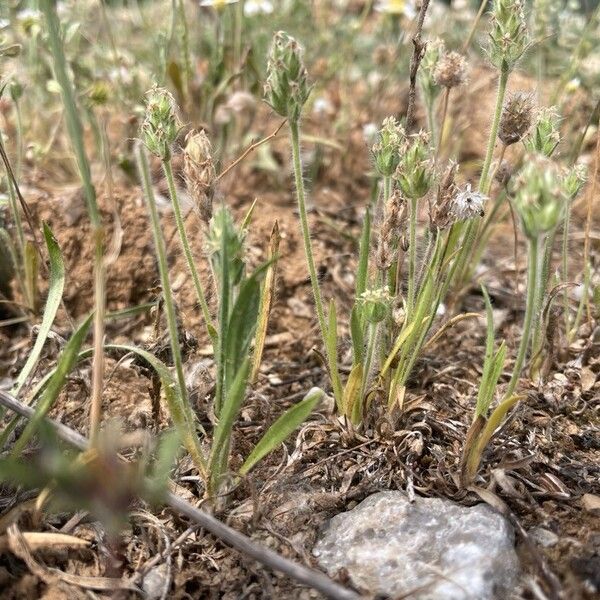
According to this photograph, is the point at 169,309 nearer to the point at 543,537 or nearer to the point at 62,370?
the point at 62,370

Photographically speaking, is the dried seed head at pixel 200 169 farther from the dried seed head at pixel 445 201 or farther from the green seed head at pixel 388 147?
the dried seed head at pixel 445 201

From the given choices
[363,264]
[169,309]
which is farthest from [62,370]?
[363,264]

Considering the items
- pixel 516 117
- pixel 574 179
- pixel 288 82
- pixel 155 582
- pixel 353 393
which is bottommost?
pixel 155 582

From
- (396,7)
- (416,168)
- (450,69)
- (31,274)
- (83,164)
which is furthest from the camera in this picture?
(396,7)

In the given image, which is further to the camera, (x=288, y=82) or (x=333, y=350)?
(x=333, y=350)

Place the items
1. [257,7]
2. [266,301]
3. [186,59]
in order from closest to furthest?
[266,301] < [186,59] < [257,7]

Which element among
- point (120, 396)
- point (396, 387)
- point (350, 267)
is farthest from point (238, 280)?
point (350, 267)

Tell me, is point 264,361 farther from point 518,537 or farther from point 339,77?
point 339,77
